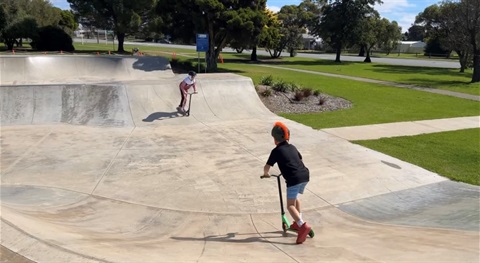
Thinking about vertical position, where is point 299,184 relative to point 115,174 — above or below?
above

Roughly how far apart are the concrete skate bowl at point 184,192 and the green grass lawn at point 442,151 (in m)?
0.50

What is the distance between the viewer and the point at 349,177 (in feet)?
25.5

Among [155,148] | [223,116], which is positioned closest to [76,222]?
[155,148]

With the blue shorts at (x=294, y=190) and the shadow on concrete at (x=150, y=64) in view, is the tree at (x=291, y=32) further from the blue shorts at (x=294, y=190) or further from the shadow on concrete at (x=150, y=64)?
the blue shorts at (x=294, y=190)

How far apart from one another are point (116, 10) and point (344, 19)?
1023 inches

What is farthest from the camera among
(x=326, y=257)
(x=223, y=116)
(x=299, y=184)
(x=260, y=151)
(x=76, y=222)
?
(x=223, y=116)

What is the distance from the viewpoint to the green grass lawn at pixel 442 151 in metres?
8.23

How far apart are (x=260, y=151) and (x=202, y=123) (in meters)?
3.44

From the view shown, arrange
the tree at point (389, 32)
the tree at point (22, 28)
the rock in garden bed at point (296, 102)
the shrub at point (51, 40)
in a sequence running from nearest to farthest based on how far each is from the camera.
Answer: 1. the rock in garden bed at point (296, 102)
2. the tree at point (22, 28)
3. the shrub at point (51, 40)
4. the tree at point (389, 32)

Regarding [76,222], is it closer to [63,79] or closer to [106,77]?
[63,79]

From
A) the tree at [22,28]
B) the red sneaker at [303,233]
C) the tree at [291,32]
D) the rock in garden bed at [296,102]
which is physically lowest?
the red sneaker at [303,233]

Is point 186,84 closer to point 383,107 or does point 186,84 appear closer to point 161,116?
point 161,116

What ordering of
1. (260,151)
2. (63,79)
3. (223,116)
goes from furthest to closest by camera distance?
1. (63,79)
2. (223,116)
3. (260,151)

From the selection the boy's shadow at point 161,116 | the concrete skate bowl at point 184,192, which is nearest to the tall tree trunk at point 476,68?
the concrete skate bowl at point 184,192
